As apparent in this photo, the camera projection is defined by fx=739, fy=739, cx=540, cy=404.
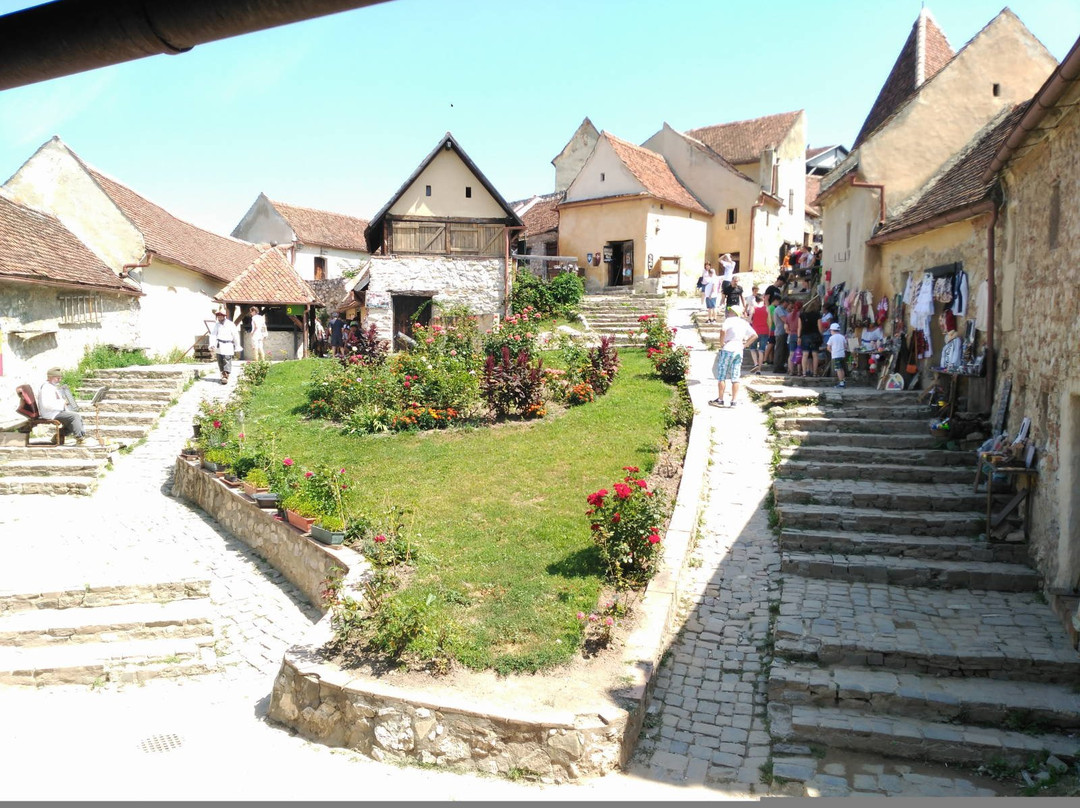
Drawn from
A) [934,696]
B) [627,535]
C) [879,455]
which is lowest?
[934,696]

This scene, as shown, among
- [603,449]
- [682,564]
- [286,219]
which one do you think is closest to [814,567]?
[682,564]

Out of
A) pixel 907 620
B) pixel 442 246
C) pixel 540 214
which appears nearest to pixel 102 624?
pixel 907 620

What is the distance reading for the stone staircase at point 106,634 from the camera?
23.4ft

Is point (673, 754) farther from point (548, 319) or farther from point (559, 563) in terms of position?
point (548, 319)

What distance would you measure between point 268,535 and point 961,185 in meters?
11.6

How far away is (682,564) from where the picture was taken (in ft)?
25.9

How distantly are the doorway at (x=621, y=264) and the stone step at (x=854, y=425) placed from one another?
17143 millimetres

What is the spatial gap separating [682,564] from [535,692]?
2.76 metres

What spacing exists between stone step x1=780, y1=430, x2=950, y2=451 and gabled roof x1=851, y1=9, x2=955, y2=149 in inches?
342

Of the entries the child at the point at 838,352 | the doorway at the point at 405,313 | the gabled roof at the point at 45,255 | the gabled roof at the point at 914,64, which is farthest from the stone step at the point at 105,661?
the doorway at the point at 405,313

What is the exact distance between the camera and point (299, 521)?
9031 mm

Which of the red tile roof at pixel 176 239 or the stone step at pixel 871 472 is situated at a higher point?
the red tile roof at pixel 176 239

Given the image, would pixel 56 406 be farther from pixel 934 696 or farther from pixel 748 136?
pixel 748 136

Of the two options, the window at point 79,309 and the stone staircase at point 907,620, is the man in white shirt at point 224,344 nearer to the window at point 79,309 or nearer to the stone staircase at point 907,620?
the window at point 79,309
